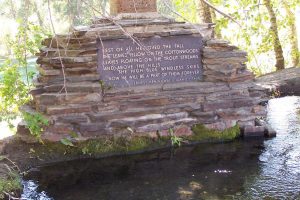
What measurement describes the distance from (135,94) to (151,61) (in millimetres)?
727

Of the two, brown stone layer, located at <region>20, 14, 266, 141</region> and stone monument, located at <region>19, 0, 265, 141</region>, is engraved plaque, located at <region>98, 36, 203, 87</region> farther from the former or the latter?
brown stone layer, located at <region>20, 14, 266, 141</region>

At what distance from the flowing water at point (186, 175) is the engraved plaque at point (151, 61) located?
1.35 metres

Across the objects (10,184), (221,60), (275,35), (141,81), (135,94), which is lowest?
(10,184)

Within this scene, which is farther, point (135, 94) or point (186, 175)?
point (135, 94)

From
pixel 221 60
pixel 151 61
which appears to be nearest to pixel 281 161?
pixel 221 60

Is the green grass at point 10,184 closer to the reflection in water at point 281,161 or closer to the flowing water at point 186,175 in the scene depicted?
the flowing water at point 186,175

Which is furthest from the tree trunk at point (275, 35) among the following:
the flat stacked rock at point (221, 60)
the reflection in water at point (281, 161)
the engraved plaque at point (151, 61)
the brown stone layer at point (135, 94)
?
the engraved plaque at point (151, 61)

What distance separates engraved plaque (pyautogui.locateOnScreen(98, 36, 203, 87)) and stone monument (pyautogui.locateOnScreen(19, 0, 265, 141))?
18 millimetres

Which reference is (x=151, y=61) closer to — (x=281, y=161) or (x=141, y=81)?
(x=141, y=81)

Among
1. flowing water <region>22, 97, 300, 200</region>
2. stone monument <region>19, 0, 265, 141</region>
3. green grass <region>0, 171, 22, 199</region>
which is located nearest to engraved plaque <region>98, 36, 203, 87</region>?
stone monument <region>19, 0, 265, 141</region>

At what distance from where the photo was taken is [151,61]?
7168 millimetres

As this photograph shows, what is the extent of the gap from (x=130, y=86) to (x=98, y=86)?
2.08ft

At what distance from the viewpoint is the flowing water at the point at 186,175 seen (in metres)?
5.16

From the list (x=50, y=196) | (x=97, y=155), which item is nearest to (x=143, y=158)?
(x=97, y=155)
